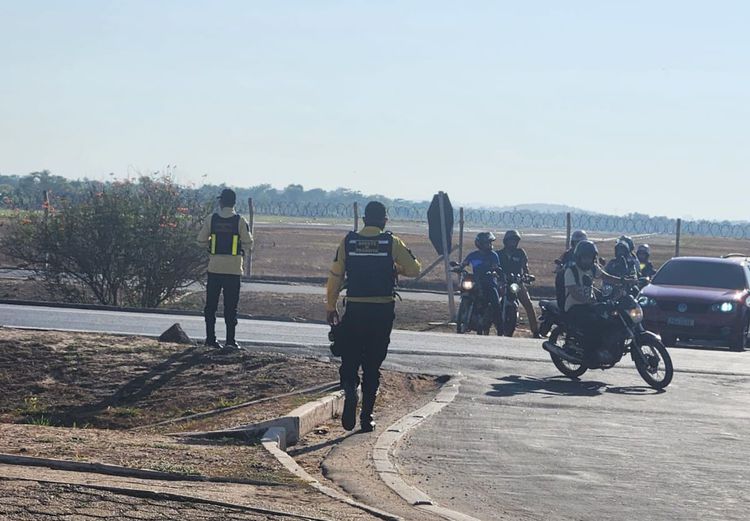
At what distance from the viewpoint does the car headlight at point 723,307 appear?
24.2 metres

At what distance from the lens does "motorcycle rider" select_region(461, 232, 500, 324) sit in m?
22.2

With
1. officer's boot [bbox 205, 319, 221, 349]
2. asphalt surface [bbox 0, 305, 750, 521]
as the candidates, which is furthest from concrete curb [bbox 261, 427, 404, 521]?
officer's boot [bbox 205, 319, 221, 349]

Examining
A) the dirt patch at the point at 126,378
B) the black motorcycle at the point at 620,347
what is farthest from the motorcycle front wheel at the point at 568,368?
the dirt patch at the point at 126,378

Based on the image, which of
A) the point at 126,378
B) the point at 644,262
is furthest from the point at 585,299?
the point at 644,262

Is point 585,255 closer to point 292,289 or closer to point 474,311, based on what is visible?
point 474,311

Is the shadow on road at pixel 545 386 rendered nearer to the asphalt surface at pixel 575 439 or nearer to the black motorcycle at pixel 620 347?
the asphalt surface at pixel 575 439

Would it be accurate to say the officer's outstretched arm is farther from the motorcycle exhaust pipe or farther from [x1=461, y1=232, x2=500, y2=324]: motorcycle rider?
[x1=461, y1=232, x2=500, y2=324]: motorcycle rider

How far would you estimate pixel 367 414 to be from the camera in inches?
446

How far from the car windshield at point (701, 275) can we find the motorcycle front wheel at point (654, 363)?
10.2 meters

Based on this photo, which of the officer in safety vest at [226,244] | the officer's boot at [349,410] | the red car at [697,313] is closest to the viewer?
the officer's boot at [349,410]

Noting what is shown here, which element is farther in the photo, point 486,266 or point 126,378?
point 486,266

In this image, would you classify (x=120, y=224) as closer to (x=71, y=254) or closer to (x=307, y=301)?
(x=71, y=254)

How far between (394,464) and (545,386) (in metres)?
5.81

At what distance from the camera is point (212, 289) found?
50.9 feet
